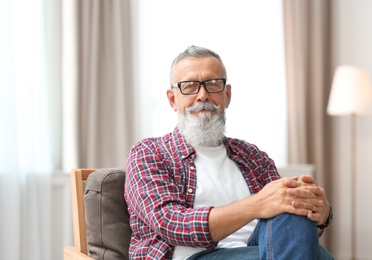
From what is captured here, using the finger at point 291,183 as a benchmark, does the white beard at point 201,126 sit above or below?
above

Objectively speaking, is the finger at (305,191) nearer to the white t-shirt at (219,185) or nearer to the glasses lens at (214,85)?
the white t-shirt at (219,185)

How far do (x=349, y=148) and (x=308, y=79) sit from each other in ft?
1.98

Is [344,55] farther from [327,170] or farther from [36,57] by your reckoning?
[36,57]

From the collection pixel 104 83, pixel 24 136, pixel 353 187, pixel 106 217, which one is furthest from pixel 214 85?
pixel 353 187

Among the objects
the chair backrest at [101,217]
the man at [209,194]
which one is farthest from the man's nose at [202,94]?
the chair backrest at [101,217]

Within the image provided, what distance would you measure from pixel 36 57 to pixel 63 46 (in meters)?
0.26

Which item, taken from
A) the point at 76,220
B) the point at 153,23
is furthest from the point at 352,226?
the point at 76,220

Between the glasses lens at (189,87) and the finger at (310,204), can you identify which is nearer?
the finger at (310,204)

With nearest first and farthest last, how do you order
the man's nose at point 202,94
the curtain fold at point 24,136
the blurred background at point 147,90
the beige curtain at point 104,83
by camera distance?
the man's nose at point 202,94 < the curtain fold at point 24,136 < the blurred background at point 147,90 < the beige curtain at point 104,83

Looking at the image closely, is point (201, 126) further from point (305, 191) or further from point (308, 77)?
point (308, 77)

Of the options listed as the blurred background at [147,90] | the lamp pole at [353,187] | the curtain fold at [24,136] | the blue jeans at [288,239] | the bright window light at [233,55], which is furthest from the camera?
the lamp pole at [353,187]

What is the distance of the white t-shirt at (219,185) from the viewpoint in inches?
86.9

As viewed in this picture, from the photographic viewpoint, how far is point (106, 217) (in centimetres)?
225

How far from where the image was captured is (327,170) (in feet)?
16.3
